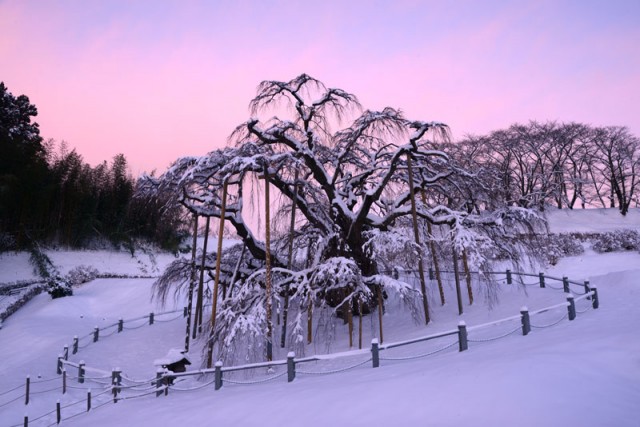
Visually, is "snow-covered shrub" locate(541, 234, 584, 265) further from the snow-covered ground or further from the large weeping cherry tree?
the large weeping cherry tree

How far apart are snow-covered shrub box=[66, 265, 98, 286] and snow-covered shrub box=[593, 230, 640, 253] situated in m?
37.6

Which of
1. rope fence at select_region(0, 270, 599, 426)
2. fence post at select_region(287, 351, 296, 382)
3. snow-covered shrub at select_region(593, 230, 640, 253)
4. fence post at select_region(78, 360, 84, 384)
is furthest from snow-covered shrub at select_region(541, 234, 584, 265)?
fence post at select_region(78, 360, 84, 384)

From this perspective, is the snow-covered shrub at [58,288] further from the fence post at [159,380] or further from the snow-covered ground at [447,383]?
the fence post at [159,380]

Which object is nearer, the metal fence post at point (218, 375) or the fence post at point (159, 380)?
the metal fence post at point (218, 375)

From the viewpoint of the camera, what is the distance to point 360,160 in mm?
17219

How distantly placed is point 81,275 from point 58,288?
4.68m

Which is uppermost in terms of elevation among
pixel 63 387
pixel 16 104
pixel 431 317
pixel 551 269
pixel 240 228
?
pixel 16 104

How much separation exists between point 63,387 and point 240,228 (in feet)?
27.3

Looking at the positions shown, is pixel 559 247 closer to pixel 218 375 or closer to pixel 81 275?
pixel 218 375

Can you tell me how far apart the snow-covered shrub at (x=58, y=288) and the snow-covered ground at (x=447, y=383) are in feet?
34.7

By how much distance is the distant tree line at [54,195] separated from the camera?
110ft

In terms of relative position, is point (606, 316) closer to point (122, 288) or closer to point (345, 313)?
point (345, 313)

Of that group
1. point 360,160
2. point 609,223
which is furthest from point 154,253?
point 609,223

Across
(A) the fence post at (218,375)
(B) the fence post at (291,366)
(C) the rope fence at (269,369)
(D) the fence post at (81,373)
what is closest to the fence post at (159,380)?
(C) the rope fence at (269,369)
